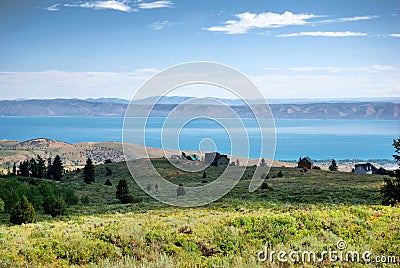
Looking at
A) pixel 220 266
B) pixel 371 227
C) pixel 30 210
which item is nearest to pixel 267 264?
pixel 220 266

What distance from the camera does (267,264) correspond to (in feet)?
27.0

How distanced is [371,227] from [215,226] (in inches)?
195

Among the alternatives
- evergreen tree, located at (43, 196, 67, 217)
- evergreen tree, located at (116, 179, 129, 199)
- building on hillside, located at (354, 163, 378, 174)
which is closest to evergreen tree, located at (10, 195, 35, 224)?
evergreen tree, located at (43, 196, 67, 217)

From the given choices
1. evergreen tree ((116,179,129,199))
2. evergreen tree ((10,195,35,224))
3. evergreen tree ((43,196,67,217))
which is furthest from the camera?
evergreen tree ((116,179,129,199))

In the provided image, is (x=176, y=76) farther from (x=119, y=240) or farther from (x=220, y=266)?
(x=220, y=266)

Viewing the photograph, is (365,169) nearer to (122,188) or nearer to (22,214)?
(122,188)

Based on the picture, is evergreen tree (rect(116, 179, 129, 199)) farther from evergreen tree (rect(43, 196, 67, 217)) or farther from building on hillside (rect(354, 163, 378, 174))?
building on hillside (rect(354, 163, 378, 174))

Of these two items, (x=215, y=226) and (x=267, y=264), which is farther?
(x=215, y=226)
